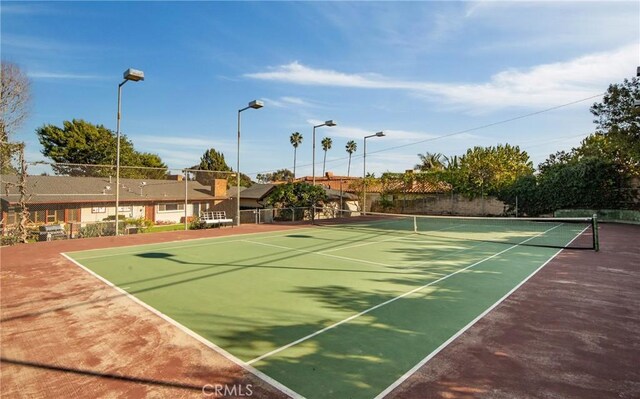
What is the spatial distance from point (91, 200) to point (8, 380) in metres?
24.5

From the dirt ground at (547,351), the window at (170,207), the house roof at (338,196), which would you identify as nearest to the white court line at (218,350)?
the dirt ground at (547,351)

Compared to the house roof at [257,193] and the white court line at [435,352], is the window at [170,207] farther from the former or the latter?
the white court line at [435,352]

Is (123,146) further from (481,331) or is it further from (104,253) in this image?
(481,331)

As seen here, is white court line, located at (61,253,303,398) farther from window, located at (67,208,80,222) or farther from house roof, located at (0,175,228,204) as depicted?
window, located at (67,208,80,222)

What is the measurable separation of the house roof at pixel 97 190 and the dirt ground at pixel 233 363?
39.2ft

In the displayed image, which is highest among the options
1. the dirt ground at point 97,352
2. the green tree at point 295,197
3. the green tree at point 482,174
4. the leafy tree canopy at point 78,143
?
the leafy tree canopy at point 78,143

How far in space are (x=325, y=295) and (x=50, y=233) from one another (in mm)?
13957

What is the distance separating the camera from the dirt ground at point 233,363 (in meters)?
3.82

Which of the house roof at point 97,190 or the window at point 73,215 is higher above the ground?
the house roof at point 97,190

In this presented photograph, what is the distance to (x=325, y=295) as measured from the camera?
7.22m

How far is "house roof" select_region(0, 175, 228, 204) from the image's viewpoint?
19.7 metres

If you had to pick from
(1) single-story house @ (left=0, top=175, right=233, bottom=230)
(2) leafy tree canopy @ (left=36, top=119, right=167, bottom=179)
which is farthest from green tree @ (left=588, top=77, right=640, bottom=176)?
(2) leafy tree canopy @ (left=36, top=119, right=167, bottom=179)

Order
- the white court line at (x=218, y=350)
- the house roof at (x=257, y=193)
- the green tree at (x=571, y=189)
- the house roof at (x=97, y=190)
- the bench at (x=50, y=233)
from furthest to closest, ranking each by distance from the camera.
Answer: the house roof at (x=257, y=193)
the green tree at (x=571, y=189)
the house roof at (x=97, y=190)
the bench at (x=50, y=233)
the white court line at (x=218, y=350)

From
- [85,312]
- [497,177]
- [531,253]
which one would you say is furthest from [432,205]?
[85,312]
